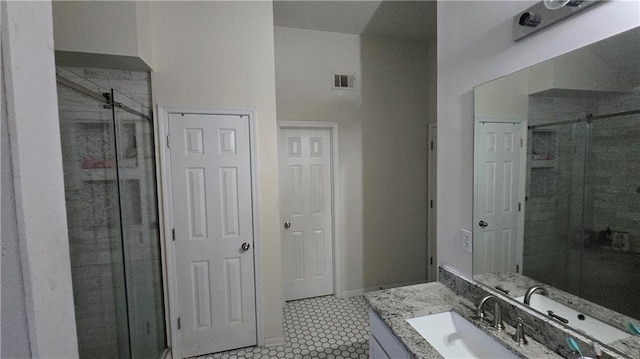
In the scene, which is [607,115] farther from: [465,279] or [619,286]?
[465,279]

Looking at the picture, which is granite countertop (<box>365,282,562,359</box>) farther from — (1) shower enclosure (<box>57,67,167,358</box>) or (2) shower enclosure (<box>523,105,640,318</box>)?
(1) shower enclosure (<box>57,67,167,358</box>)

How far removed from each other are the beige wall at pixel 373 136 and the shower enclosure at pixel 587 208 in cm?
203

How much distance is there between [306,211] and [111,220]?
1.80 meters

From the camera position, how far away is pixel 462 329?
4.20 ft

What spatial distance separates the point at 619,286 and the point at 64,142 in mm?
2319

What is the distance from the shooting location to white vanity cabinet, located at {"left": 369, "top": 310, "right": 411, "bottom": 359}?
116 cm

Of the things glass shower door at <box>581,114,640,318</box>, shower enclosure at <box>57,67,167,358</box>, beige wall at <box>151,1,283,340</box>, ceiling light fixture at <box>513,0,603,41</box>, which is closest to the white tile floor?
beige wall at <box>151,1,283,340</box>

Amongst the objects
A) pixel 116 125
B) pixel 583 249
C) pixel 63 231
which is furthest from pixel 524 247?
pixel 116 125

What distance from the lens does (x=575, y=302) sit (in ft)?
3.33

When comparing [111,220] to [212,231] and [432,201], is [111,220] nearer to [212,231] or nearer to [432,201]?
[212,231]

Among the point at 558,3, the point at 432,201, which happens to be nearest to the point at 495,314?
the point at 558,3

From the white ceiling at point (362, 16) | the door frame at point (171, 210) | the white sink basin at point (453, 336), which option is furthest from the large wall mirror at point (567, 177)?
the white ceiling at point (362, 16)

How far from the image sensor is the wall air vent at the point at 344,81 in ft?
9.88

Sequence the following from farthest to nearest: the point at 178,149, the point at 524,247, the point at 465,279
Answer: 1. the point at 178,149
2. the point at 465,279
3. the point at 524,247
